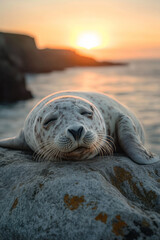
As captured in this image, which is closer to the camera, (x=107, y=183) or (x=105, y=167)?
(x=107, y=183)

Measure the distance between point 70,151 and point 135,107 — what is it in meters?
15.8

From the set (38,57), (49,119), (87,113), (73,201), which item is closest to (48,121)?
(49,119)

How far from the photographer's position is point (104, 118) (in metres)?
4.52

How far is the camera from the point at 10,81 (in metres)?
19.4

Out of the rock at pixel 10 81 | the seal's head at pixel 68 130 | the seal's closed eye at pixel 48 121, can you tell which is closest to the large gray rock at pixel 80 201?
the seal's head at pixel 68 130

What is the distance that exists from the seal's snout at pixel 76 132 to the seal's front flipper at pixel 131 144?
1108mm

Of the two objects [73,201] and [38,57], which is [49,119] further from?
[38,57]

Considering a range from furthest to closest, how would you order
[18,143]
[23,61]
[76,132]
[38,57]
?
[38,57], [23,61], [18,143], [76,132]

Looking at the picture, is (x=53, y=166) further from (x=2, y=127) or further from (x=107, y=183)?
(x=2, y=127)

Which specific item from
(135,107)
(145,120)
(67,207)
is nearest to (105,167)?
(67,207)

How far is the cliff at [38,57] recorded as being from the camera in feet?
260

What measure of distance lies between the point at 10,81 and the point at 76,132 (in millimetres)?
17088

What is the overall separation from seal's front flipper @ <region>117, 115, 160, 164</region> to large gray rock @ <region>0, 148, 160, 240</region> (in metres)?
0.21

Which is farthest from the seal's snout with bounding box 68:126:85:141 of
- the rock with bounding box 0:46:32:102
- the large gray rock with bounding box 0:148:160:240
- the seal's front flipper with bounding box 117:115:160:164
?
the rock with bounding box 0:46:32:102
